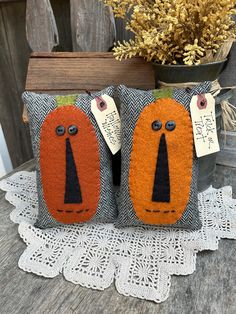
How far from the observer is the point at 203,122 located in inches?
21.0

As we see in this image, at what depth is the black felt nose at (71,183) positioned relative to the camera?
55cm

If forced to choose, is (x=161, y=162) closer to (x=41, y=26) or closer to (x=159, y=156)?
(x=159, y=156)

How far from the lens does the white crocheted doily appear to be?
49 cm

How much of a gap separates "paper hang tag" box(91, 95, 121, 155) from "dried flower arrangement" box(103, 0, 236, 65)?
96 mm

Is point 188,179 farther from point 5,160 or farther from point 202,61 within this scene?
point 5,160

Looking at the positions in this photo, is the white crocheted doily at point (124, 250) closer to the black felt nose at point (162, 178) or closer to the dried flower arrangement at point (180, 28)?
the black felt nose at point (162, 178)

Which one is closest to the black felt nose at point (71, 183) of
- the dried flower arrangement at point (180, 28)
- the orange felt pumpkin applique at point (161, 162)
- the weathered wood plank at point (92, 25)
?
the orange felt pumpkin applique at point (161, 162)

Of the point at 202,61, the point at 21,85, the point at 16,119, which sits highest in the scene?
the point at 202,61

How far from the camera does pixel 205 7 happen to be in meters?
0.49

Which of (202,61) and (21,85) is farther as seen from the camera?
(21,85)

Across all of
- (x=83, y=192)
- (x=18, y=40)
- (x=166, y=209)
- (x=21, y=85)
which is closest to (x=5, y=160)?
(x=21, y=85)

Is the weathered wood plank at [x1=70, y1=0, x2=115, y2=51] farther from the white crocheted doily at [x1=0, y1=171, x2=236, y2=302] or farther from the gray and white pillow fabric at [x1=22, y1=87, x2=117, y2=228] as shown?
the white crocheted doily at [x1=0, y1=171, x2=236, y2=302]

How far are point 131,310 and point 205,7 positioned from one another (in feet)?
1.61

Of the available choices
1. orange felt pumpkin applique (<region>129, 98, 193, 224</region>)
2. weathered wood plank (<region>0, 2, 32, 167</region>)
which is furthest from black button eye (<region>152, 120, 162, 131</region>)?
weathered wood plank (<region>0, 2, 32, 167</region>)
